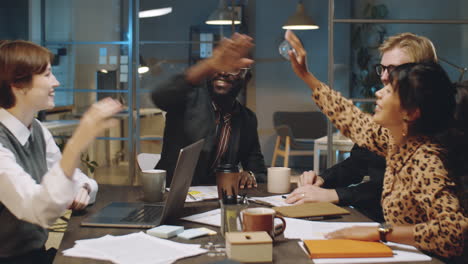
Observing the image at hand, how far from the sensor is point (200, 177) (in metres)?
2.72

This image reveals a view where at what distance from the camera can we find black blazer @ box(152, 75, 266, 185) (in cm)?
290

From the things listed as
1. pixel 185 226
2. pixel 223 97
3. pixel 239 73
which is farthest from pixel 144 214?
pixel 239 73

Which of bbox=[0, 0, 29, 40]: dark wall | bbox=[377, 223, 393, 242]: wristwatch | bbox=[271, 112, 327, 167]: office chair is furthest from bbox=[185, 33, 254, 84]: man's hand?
bbox=[0, 0, 29, 40]: dark wall

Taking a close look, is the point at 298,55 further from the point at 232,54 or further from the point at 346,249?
the point at 346,249

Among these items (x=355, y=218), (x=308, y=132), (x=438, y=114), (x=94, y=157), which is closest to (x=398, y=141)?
(x=438, y=114)

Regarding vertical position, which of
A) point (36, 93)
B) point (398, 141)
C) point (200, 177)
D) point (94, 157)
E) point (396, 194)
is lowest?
point (94, 157)

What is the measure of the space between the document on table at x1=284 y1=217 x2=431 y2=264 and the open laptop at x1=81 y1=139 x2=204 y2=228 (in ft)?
1.22

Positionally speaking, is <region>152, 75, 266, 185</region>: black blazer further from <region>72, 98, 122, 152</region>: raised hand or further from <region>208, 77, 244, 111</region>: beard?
<region>72, 98, 122, 152</region>: raised hand

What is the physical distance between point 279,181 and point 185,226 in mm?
697

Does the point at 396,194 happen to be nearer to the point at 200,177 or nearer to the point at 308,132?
the point at 200,177

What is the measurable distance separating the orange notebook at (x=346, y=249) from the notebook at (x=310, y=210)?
34cm

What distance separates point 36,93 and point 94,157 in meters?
4.39

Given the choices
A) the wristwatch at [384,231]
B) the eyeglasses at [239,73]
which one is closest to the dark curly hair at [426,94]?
the wristwatch at [384,231]

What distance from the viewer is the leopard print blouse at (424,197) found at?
1519 mm
